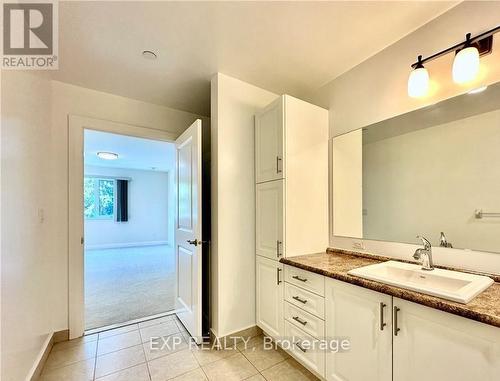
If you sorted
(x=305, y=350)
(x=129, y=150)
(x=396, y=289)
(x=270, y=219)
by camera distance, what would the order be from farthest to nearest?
1. (x=129, y=150)
2. (x=270, y=219)
3. (x=305, y=350)
4. (x=396, y=289)

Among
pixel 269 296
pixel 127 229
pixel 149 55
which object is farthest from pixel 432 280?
pixel 127 229

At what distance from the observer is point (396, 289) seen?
3.61 feet

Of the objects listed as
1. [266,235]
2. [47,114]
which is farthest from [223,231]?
[47,114]

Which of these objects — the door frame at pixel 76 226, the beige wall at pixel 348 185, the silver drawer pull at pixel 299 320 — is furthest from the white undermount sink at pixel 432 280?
the door frame at pixel 76 226

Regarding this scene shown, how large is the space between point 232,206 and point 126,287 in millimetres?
2667

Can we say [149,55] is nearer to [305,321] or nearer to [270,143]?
[270,143]

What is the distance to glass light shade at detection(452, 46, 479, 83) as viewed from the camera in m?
1.24

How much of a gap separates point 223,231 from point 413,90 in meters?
1.74

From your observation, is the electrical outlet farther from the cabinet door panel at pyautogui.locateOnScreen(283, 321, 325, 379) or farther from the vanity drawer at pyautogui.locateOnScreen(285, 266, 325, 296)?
the cabinet door panel at pyautogui.locateOnScreen(283, 321, 325, 379)

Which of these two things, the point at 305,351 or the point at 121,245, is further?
the point at 121,245

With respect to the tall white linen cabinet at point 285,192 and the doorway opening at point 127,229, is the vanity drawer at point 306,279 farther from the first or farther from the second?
the doorway opening at point 127,229

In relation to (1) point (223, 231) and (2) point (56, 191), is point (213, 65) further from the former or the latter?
(2) point (56, 191)

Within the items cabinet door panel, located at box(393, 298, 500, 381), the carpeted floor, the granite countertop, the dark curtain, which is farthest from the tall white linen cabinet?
the dark curtain

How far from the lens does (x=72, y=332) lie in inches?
84.6
